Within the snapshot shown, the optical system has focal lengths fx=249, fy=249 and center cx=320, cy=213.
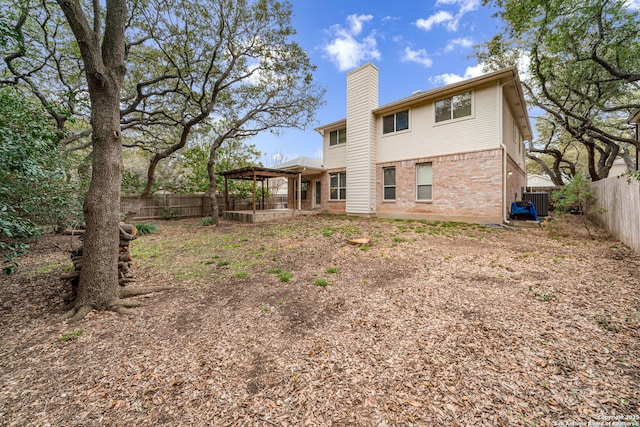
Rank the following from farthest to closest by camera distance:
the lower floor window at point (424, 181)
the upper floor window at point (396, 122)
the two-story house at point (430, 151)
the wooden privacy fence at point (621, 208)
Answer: the upper floor window at point (396, 122)
the lower floor window at point (424, 181)
the two-story house at point (430, 151)
the wooden privacy fence at point (621, 208)

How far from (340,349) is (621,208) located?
7.95 meters

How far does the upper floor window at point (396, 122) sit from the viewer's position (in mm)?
11220

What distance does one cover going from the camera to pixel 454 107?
980 cm

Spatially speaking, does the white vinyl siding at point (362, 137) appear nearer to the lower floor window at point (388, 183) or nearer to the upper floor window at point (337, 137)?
the lower floor window at point (388, 183)

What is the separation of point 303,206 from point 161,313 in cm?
1356

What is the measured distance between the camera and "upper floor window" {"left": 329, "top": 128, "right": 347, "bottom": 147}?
13.9m

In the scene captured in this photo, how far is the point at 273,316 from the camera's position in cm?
301

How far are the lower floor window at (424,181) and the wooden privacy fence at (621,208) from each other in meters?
4.75

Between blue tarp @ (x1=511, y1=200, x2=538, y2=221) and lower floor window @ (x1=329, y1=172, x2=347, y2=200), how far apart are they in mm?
7397

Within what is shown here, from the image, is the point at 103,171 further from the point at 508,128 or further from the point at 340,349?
the point at 508,128

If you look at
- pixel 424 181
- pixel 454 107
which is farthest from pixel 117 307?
pixel 454 107

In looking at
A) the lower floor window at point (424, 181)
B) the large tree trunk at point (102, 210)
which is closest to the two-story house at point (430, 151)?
the lower floor window at point (424, 181)

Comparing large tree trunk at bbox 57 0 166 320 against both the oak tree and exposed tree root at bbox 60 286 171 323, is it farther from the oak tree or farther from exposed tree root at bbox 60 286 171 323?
the oak tree

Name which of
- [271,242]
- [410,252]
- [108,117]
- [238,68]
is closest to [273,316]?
[108,117]
